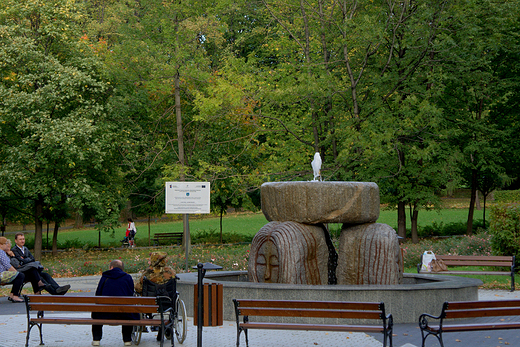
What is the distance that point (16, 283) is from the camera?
39.2 feet

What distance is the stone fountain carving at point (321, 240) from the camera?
10.7 m

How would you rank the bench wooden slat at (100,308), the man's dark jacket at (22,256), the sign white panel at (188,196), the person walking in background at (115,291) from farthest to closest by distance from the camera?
the sign white panel at (188,196)
the man's dark jacket at (22,256)
the person walking in background at (115,291)
the bench wooden slat at (100,308)

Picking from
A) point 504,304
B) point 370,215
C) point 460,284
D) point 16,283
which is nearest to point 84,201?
point 16,283

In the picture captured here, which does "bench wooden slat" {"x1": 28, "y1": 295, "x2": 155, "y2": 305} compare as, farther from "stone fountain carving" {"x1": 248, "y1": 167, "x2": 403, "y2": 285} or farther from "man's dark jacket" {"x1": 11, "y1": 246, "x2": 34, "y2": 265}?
"man's dark jacket" {"x1": 11, "y1": 246, "x2": 34, "y2": 265}

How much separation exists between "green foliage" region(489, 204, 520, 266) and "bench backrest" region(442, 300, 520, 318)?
323 inches

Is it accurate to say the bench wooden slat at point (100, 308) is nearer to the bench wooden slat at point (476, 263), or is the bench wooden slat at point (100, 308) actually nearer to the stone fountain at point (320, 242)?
the stone fountain at point (320, 242)

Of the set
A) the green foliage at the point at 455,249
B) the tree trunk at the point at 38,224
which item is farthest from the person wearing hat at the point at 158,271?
the tree trunk at the point at 38,224

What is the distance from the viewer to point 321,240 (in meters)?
11.1

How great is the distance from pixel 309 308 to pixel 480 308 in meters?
2.17

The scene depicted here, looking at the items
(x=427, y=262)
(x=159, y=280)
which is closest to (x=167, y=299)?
(x=159, y=280)

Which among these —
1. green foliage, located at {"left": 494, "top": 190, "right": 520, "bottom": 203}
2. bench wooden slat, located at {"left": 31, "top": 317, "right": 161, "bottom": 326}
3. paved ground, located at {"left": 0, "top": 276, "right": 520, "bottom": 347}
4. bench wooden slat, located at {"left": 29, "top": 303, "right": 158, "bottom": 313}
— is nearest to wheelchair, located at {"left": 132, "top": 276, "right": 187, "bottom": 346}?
paved ground, located at {"left": 0, "top": 276, "right": 520, "bottom": 347}

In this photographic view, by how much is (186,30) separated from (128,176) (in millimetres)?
8139

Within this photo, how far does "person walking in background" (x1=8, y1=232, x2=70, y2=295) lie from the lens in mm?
12148

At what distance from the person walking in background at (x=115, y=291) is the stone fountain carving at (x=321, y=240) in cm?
320
